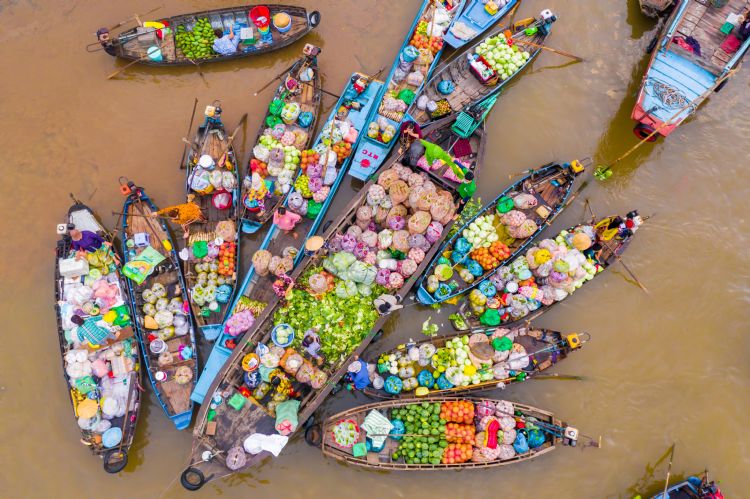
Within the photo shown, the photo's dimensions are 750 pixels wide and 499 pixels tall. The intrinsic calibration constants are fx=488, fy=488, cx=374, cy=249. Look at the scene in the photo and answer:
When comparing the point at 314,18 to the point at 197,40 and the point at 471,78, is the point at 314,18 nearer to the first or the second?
the point at 197,40

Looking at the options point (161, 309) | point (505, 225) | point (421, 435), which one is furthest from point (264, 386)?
point (505, 225)

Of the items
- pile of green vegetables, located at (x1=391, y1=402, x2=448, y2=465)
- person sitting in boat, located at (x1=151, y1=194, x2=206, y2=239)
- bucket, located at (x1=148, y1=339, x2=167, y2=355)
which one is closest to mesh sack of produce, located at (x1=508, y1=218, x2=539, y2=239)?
pile of green vegetables, located at (x1=391, y1=402, x2=448, y2=465)

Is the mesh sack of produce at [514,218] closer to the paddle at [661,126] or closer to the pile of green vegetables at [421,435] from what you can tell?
the paddle at [661,126]

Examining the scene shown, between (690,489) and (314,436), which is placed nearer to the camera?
(314,436)

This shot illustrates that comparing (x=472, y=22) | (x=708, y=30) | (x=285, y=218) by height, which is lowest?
(x=285, y=218)

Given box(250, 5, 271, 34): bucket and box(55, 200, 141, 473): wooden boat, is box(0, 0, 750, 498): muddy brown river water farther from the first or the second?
box(250, 5, 271, 34): bucket

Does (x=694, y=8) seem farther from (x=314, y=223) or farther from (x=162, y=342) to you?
(x=162, y=342)
